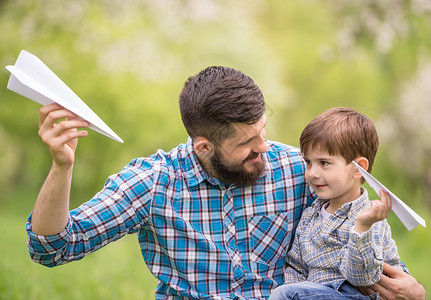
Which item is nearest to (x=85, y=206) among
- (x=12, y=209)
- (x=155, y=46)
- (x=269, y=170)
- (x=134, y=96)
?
(x=269, y=170)

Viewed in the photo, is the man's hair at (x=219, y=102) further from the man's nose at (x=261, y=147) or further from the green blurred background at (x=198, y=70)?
the green blurred background at (x=198, y=70)

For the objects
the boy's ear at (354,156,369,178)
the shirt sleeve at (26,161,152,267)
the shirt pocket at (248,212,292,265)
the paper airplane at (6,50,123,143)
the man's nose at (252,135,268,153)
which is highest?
the paper airplane at (6,50,123,143)

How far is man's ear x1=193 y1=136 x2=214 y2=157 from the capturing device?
103 inches

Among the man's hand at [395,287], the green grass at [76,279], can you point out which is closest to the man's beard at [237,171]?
the man's hand at [395,287]

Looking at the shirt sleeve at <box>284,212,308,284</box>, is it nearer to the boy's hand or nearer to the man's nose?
the man's nose

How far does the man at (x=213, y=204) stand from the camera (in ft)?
8.09

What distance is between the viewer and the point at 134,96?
8.59 metres

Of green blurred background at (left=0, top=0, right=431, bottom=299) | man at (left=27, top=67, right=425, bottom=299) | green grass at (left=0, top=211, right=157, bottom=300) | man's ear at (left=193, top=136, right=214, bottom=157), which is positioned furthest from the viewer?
green blurred background at (left=0, top=0, right=431, bottom=299)

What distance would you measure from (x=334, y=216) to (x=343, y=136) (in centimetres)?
32

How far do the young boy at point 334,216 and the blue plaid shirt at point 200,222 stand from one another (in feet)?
0.40

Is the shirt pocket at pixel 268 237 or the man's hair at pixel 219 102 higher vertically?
the man's hair at pixel 219 102

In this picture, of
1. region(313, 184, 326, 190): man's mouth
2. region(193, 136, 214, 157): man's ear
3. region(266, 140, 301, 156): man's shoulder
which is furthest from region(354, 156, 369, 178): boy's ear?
region(193, 136, 214, 157): man's ear

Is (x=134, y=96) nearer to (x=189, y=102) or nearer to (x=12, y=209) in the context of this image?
(x=12, y=209)

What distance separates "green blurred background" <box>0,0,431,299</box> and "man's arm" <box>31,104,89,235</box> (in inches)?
175
